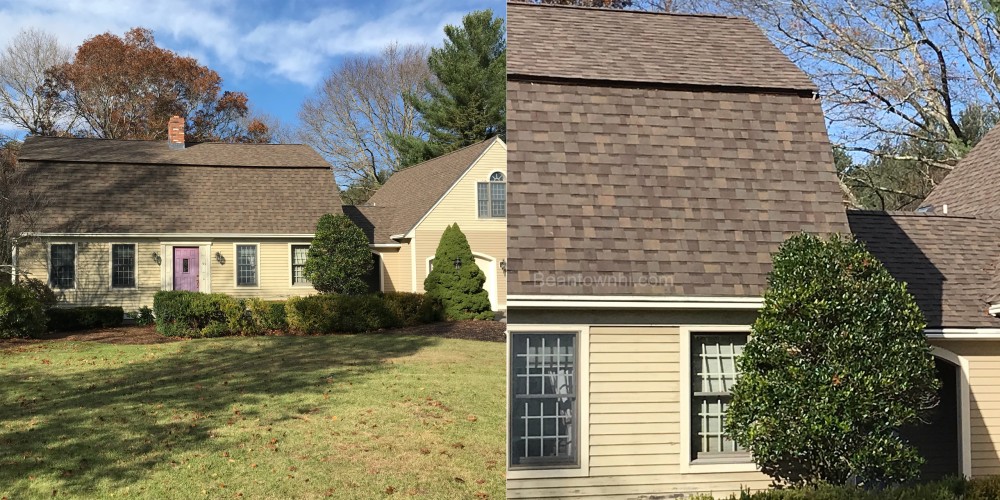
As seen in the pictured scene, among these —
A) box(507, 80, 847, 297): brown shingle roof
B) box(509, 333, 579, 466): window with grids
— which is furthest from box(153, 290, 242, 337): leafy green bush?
box(509, 333, 579, 466): window with grids

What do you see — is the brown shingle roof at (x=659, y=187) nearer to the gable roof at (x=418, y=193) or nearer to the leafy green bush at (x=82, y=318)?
the leafy green bush at (x=82, y=318)

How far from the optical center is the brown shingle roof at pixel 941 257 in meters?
10.1

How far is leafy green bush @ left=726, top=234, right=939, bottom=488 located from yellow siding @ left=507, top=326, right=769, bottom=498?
746 millimetres

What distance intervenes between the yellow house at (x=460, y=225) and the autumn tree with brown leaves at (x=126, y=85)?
69.5ft

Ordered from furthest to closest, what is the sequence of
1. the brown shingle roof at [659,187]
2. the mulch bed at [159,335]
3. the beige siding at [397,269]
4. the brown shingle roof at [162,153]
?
the beige siding at [397,269] → the brown shingle roof at [162,153] → the mulch bed at [159,335] → the brown shingle roof at [659,187]

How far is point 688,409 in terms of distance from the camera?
8.82m

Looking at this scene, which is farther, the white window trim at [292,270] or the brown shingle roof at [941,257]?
the white window trim at [292,270]

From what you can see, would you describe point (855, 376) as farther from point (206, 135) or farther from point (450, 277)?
point (206, 135)

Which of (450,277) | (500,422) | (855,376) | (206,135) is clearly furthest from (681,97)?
(206,135)

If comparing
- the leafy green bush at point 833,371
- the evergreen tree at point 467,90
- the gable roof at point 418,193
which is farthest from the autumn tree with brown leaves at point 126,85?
the leafy green bush at point 833,371

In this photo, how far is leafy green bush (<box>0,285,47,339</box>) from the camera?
1902 centimetres

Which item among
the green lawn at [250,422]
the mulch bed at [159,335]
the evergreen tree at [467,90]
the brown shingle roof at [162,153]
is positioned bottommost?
the green lawn at [250,422]

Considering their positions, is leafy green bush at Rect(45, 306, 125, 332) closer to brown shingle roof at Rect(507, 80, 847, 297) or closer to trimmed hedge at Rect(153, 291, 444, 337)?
trimmed hedge at Rect(153, 291, 444, 337)

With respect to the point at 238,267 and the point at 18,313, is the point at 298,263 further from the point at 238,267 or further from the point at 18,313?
the point at 18,313
